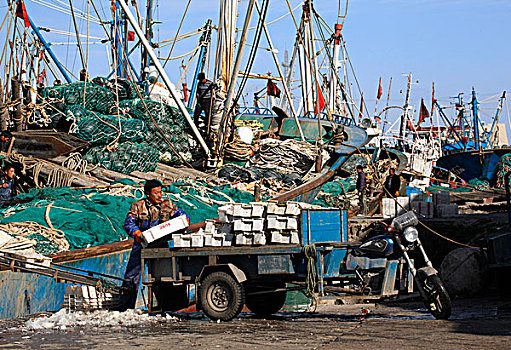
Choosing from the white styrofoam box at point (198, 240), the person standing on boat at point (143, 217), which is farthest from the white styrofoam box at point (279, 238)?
the person standing on boat at point (143, 217)

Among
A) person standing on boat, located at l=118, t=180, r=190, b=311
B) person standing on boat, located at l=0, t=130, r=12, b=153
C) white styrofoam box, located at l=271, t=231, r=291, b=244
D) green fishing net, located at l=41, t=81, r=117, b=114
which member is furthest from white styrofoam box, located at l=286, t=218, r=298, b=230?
green fishing net, located at l=41, t=81, r=117, b=114

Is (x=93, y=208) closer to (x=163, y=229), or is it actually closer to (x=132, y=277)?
(x=132, y=277)

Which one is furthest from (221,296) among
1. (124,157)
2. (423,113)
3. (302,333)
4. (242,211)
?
(423,113)

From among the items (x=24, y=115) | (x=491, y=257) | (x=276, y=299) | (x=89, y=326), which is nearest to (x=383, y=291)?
(x=276, y=299)

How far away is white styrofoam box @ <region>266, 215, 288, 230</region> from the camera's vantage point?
745 cm

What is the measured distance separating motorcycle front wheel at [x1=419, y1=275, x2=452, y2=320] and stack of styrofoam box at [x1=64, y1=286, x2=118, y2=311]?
409 centimetres

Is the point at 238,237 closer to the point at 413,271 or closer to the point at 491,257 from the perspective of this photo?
the point at 413,271

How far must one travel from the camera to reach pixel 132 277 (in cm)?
844

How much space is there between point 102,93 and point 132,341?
13.1 meters

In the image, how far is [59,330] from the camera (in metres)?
6.88

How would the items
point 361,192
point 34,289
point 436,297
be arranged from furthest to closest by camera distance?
point 361,192 → point 34,289 → point 436,297

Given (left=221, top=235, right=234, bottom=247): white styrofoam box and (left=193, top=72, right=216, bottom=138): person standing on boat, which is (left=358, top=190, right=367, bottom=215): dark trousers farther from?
(left=221, top=235, right=234, bottom=247): white styrofoam box

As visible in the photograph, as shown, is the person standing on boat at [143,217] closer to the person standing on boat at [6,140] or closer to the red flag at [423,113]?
the person standing on boat at [6,140]

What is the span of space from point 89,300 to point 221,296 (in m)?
2.15
